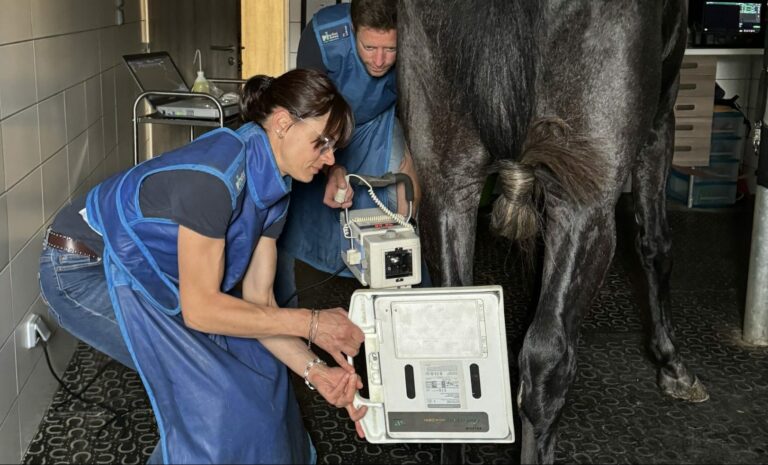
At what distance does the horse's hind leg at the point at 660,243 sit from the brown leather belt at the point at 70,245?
1.58 meters

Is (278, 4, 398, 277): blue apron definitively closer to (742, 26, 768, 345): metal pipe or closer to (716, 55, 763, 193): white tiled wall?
(742, 26, 768, 345): metal pipe

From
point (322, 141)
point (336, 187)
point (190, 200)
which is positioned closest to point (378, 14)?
point (336, 187)

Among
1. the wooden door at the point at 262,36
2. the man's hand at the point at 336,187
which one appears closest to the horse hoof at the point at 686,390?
the man's hand at the point at 336,187

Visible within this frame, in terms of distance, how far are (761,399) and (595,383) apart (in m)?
0.49

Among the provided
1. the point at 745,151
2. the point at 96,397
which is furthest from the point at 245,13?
the point at 96,397

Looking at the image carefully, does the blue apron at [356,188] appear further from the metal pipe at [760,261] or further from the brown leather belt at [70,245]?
the metal pipe at [760,261]

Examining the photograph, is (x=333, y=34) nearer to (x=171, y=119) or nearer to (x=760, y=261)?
(x=171, y=119)

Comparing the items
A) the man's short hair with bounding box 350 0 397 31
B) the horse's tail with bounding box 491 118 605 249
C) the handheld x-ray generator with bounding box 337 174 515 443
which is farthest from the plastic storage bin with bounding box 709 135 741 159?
the handheld x-ray generator with bounding box 337 174 515 443

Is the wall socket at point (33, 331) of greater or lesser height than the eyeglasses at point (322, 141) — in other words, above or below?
below

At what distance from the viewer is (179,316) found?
5.96ft

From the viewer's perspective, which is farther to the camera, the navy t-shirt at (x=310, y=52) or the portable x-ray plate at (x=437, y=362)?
the navy t-shirt at (x=310, y=52)

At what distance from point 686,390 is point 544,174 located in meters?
1.13

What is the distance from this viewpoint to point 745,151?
5.48 metres

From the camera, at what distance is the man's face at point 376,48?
2.38 meters
